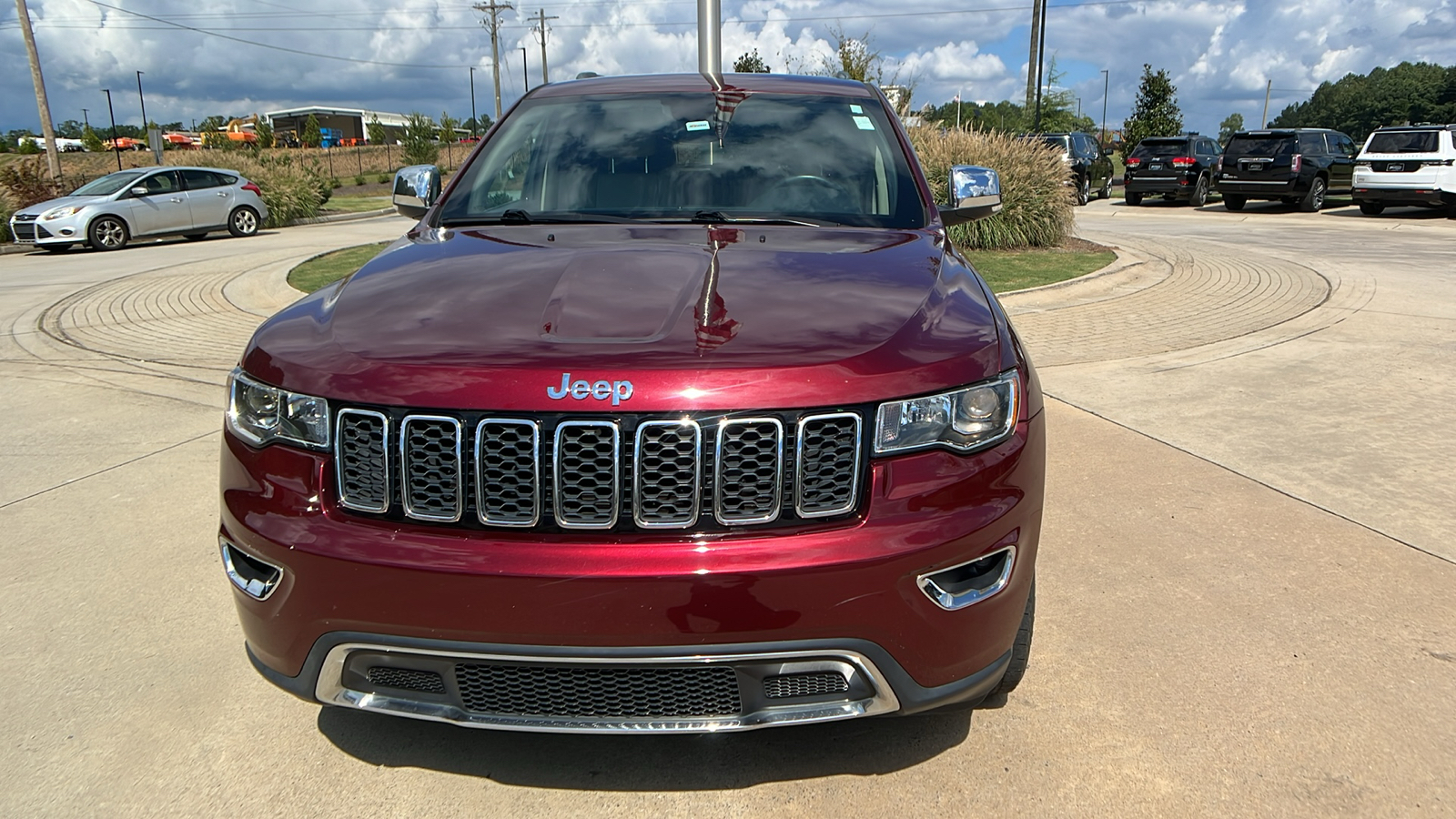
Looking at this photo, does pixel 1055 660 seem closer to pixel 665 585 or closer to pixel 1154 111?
pixel 665 585

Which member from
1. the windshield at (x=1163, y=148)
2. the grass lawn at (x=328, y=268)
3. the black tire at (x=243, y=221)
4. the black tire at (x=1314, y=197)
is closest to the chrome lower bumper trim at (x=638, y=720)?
the grass lawn at (x=328, y=268)

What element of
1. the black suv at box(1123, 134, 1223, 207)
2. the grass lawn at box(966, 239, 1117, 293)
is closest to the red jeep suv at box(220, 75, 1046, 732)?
the grass lawn at box(966, 239, 1117, 293)

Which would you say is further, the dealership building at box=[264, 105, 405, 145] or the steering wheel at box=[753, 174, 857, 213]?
the dealership building at box=[264, 105, 405, 145]

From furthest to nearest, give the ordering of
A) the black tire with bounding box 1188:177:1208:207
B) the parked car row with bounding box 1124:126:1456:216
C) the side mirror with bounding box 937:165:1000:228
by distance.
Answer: the black tire with bounding box 1188:177:1208:207, the parked car row with bounding box 1124:126:1456:216, the side mirror with bounding box 937:165:1000:228

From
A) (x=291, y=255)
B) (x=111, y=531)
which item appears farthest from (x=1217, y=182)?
(x=111, y=531)

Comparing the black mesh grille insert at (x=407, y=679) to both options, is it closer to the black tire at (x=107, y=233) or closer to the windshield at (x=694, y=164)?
the windshield at (x=694, y=164)

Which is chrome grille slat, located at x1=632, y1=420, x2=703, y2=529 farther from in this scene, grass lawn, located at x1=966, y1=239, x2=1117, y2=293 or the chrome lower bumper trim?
grass lawn, located at x1=966, y1=239, x2=1117, y2=293

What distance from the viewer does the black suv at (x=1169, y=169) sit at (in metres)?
23.7

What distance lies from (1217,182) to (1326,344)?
1676 centimetres

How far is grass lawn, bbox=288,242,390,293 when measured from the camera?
36.0ft

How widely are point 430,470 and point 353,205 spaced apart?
3187cm

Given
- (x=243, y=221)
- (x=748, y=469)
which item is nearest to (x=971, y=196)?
(x=748, y=469)

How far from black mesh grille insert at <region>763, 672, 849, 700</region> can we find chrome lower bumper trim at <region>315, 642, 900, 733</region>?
0.09ft

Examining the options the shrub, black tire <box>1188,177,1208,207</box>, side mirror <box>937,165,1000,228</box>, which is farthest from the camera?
black tire <box>1188,177,1208,207</box>
